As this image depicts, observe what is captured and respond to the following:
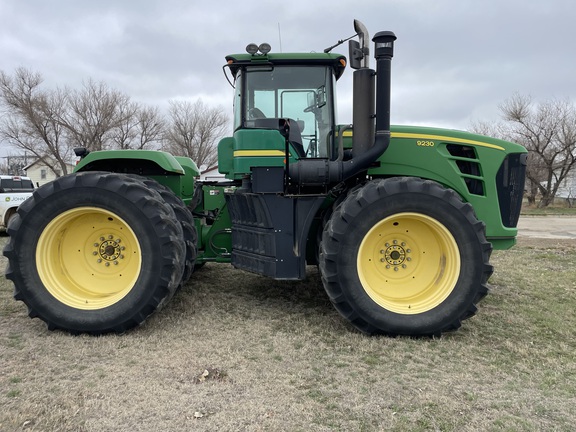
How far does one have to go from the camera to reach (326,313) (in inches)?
169

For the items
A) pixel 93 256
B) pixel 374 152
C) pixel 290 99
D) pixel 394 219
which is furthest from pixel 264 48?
pixel 93 256

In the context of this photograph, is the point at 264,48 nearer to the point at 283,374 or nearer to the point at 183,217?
the point at 183,217

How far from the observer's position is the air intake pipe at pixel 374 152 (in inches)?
145

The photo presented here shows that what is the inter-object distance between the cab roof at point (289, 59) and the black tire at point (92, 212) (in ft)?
5.06

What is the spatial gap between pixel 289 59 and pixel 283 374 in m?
2.83

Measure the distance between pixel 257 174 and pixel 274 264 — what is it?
2.79ft

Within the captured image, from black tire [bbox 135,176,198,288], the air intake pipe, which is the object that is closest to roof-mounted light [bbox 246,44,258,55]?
the air intake pipe

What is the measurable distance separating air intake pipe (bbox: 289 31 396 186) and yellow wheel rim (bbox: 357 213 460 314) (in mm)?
587

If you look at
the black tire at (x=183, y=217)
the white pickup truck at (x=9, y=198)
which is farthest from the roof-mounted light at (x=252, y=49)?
the white pickup truck at (x=9, y=198)

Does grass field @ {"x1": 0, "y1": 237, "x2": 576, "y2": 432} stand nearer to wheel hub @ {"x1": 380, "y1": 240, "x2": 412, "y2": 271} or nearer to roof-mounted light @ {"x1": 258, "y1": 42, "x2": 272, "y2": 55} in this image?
wheel hub @ {"x1": 380, "y1": 240, "x2": 412, "y2": 271}

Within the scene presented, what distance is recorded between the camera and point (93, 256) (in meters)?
3.98

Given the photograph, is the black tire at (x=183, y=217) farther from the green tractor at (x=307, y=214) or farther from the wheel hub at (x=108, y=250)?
the wheel hub at (x=108, y=250)

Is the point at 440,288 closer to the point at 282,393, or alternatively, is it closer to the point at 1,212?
the point at 282,393

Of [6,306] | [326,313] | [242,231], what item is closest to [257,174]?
[242,231]
